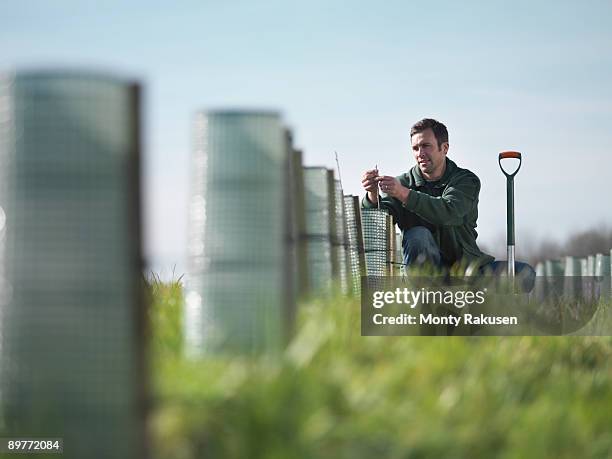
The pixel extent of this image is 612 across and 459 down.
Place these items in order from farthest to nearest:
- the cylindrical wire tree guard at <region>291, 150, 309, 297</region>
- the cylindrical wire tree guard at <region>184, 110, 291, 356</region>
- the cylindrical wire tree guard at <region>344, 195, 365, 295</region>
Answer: the cylindrical wire tree guard at <region>344, 195, 365, 295</region>
the cylindrical wire tree guard at <region>291, 150, 309, 297</region>
the cylindrical wire tree guard at <region>184, 110, 291, 356</region>

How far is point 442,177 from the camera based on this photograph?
9070 mm

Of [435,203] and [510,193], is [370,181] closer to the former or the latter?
[435,203]

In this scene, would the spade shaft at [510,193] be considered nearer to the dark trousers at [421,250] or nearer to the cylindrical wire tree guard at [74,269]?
the dark trousers at [421,250]

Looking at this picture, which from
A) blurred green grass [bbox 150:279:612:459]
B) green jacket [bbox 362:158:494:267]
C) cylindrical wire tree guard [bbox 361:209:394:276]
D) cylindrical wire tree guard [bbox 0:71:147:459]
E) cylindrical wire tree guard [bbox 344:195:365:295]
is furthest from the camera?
cylindrical wire tree guard [bbox 361:209:394:276]

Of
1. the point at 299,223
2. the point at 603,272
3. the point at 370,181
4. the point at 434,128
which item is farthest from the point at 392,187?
the point at 603,272

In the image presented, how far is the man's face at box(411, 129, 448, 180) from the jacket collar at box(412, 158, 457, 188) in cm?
4

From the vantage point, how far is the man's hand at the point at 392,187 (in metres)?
8.30

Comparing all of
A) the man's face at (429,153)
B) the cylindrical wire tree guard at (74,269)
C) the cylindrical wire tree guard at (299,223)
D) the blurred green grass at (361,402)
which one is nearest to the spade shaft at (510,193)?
the man's face at (429,153)

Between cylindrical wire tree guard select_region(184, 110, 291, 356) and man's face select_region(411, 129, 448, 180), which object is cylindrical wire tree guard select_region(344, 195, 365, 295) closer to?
man's face select_region(411, 129, 448, 180)

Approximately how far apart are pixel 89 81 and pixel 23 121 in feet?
0.93

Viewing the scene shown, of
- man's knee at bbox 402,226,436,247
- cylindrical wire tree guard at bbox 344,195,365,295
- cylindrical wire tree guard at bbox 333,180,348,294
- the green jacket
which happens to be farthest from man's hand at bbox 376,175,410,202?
cylindrical wire tree guard at bbox 344,195,365,295

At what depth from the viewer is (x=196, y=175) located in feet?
14.4

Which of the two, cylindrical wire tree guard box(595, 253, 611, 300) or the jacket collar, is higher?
the jacket collar

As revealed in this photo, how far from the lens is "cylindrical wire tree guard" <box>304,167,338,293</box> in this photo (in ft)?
19.6
